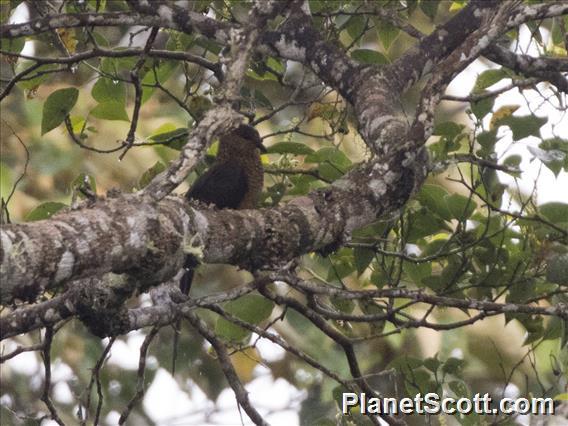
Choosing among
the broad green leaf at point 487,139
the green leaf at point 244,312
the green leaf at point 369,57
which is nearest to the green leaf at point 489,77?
the broad green leaf at point 487,139

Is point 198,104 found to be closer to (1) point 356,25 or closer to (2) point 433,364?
(1) point 356,25

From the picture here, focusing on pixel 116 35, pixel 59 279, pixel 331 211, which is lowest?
pixel 59 279

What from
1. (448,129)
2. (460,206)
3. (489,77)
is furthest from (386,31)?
(460,206)

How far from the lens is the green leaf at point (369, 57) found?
387cm

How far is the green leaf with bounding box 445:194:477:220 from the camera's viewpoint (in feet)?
11.5

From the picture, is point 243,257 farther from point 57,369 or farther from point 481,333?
→ point 481,333

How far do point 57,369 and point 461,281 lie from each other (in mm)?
3580

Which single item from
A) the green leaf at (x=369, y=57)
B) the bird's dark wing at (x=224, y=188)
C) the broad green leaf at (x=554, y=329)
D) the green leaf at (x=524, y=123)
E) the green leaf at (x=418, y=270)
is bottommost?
Result: the broad green leaf at (x=554, y=329)

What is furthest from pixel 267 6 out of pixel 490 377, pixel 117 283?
pixel 490 377

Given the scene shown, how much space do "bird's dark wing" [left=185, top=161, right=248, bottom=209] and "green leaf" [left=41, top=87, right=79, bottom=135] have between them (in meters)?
1.06

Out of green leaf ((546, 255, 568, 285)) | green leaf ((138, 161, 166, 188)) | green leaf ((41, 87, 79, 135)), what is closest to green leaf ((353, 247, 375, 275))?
green leaf ((546, 255, 568, 285))

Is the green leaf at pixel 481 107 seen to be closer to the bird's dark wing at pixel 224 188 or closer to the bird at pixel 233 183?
the bird at pixel 233 183

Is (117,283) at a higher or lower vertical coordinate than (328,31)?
lower

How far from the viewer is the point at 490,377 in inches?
272
